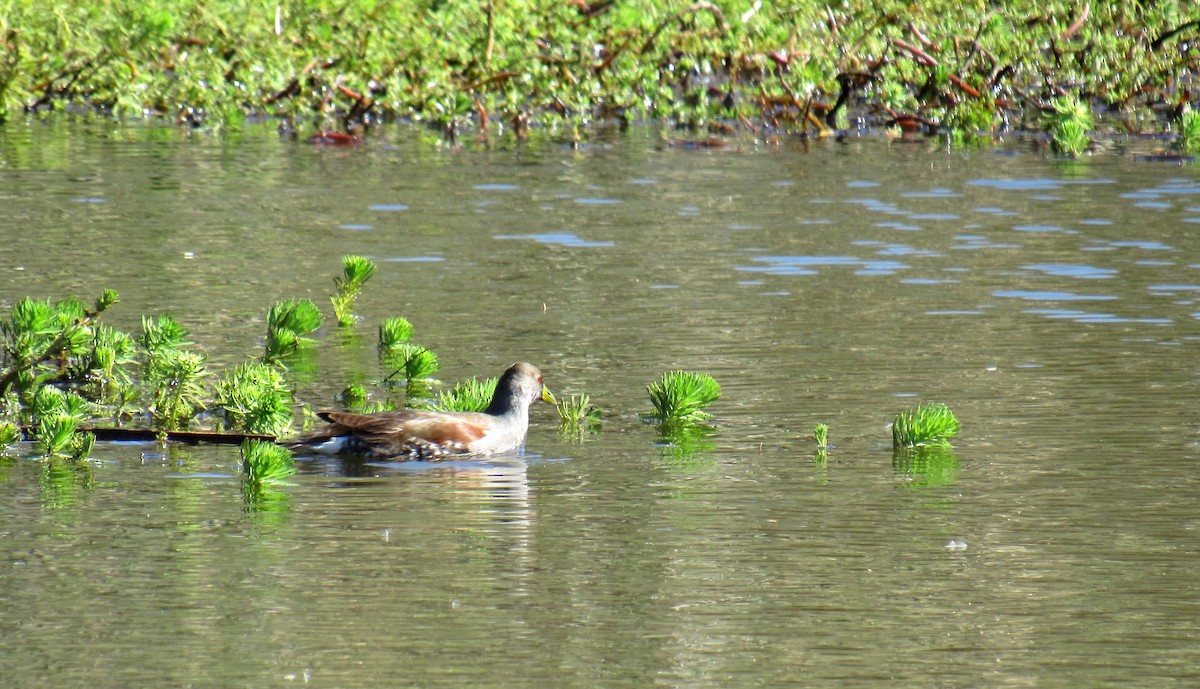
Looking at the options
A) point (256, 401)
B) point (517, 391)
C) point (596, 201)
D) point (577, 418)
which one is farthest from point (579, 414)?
point (596, 201)

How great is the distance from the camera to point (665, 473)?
8.61m

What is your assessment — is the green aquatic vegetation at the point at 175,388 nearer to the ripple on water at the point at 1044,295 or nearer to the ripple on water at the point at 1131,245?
the ripple on water at the point at 1044,295

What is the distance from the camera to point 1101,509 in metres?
7.86

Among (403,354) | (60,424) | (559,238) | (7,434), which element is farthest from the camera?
(559,238)

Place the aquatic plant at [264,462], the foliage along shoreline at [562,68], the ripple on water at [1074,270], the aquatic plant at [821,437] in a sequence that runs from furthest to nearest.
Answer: the foliage along shoreline at [562,68]
the ripple on water at [1074,270]
the aquatic plant at [821,437]
the aquatic plant at [264,462]

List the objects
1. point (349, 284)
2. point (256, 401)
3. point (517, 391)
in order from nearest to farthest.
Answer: point (256, 401) → point (517, 391) → point (349, 284)

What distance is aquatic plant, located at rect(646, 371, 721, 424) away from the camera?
30.7ft

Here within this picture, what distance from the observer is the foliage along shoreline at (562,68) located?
23047 mm

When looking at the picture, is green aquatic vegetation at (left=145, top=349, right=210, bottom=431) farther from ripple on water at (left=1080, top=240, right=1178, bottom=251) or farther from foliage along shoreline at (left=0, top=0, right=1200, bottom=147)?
foliage along shoreline at (left=0, top=0, right=1200, bottom=147)

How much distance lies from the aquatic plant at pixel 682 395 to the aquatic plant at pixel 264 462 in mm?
1887

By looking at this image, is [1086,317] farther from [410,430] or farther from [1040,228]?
[410,430]

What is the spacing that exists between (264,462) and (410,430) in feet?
3.82

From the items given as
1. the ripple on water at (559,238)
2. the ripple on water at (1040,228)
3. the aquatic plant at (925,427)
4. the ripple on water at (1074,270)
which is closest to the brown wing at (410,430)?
the aquatic plant at (925,427)

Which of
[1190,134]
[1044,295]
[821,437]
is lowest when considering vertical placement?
[821,437]
